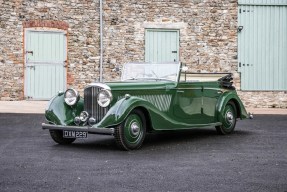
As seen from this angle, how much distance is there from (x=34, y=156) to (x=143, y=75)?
2.81 meters

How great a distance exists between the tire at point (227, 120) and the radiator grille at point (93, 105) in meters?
2.75

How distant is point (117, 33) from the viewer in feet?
55.6

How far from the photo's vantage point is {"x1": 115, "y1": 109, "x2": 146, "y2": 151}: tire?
7695 mm

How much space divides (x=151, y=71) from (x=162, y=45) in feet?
25.6

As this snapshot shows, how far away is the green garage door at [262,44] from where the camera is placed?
17156mm

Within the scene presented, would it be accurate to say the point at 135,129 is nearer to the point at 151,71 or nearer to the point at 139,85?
the point at 139,85

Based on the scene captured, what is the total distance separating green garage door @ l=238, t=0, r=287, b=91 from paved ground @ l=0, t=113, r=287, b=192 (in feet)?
23.0

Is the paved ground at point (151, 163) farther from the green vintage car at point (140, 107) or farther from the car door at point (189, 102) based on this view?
the car door at point (189, 102)

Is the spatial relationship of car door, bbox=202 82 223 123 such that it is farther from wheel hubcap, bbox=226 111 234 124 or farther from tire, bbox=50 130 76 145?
tire, bbox=50 130 76 145

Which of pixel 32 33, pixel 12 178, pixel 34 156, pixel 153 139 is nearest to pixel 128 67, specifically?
pixel 153 139

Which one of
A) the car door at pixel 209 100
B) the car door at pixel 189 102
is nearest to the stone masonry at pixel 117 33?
the car door at pixel 209 100

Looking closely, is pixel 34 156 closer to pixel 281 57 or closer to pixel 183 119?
pixel 183 119

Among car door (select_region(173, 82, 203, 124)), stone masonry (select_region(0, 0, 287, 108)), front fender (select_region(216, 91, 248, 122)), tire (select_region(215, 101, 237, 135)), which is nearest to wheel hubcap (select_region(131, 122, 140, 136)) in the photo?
car door (select_region(173, 82, 203, 124))

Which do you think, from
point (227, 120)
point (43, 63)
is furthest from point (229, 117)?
point (43, 63)
